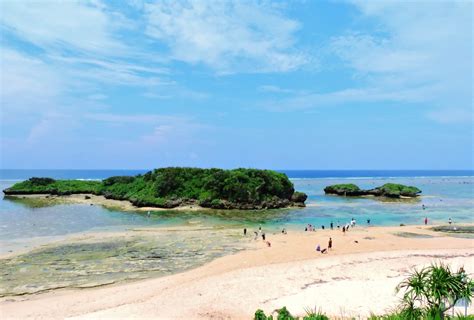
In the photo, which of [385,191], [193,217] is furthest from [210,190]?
[385,191]

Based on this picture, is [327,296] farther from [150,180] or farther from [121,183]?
[121,183]

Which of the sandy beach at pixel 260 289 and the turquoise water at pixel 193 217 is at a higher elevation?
the turquoise water at pixel 193 217

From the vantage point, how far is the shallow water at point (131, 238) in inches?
1077

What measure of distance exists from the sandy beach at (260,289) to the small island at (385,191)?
201 feet

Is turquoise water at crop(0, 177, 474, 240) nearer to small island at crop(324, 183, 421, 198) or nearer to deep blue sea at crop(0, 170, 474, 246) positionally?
A: deep blue sea at crop(0, 170, 474, 246)

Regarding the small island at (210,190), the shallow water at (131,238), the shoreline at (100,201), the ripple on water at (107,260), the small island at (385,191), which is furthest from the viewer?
the small island at (385,191)

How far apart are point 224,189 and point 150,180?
18.9 m

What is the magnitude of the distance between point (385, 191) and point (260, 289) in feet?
266

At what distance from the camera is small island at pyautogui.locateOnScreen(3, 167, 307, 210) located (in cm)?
6912

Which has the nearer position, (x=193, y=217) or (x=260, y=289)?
(x=260, y=289)

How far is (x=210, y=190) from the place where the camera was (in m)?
71.3

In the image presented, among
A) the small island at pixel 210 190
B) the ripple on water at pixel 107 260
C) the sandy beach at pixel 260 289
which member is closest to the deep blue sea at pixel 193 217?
the small island at pixel 210 190

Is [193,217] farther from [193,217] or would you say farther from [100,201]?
[100,201]

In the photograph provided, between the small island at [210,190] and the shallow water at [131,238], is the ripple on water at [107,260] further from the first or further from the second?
the small island at [210,190]
